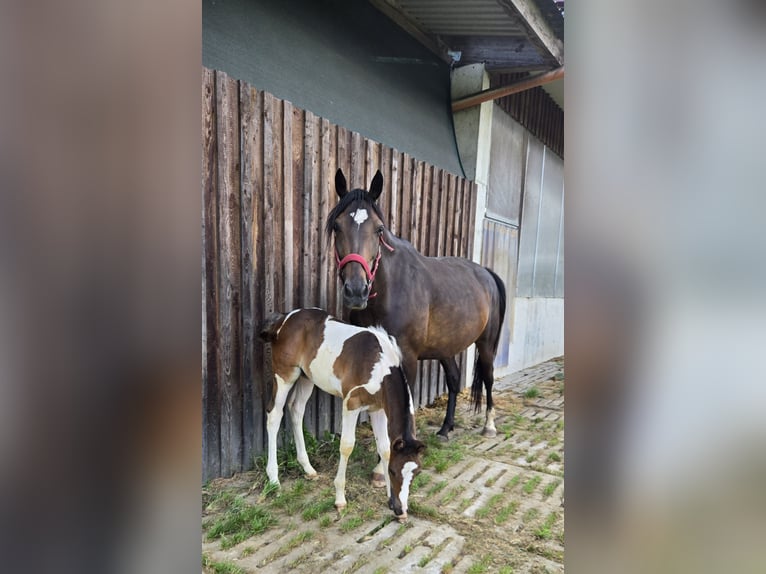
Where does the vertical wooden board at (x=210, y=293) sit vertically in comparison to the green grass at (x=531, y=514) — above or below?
above

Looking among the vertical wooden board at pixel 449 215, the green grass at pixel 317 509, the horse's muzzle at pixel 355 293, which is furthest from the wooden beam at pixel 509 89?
the green grass at pixel 317 509

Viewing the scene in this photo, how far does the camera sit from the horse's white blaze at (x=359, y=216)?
2.60m

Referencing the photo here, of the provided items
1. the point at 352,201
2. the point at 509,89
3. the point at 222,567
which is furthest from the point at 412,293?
the point at 509,89

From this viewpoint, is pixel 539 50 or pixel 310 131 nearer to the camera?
pixel 310 131

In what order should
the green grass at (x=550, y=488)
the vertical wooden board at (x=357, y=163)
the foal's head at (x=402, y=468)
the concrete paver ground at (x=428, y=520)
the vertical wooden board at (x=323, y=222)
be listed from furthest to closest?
1. the vertical wooden board at (x=357, y=163)
2. the vertical wooden board at (x=323, y=222)
3. the green grass at (x=550, y=488)
4. the foal's head at (x=402, y=468)
5. the concrete paver ground at (x=428, y=520)

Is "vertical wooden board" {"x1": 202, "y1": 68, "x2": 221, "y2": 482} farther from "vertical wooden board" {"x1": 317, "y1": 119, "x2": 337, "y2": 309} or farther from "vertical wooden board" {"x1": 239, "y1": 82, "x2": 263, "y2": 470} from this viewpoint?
"vertical wooden board" {"x1": 317, "y1": 119, "x2": 337, "y2": 309}

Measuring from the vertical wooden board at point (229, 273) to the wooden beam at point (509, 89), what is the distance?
3535 mm

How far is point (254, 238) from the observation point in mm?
2850

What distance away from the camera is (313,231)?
10.9ft

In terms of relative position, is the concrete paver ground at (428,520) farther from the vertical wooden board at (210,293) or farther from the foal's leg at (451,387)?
the foal's leg at (451,387)
